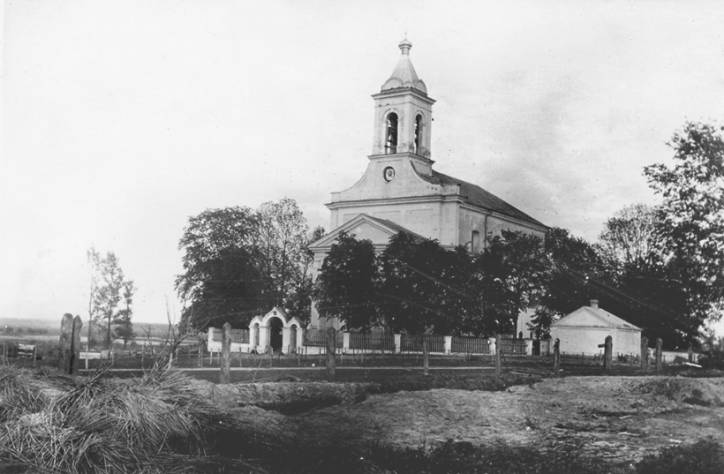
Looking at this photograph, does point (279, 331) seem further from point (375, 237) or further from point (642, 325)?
point (642, 325)

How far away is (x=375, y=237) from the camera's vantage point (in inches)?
1912

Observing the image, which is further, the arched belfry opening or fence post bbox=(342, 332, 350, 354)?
the arched belfry opening

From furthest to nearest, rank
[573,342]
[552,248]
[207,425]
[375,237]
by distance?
[552,248], [375,237], [573,342], [207,425]

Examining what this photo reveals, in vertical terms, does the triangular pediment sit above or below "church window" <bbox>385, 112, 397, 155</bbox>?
below

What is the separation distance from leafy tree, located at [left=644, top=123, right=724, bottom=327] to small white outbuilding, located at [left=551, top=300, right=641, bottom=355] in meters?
10.8

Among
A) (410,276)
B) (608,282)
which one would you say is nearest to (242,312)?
(410,276)

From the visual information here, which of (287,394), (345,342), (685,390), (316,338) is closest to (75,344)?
(287,394)

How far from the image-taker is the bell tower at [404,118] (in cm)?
5122

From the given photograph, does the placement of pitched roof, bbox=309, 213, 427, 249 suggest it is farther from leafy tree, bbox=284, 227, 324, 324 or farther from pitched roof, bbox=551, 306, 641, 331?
pitched roof, bbox=551, 306, 641, 331

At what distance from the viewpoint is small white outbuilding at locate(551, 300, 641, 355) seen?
42.8m

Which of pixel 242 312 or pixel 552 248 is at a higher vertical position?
pixel 552 248

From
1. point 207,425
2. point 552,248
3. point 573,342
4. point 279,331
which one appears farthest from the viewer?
point 552,248

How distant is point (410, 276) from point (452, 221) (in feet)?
43.8

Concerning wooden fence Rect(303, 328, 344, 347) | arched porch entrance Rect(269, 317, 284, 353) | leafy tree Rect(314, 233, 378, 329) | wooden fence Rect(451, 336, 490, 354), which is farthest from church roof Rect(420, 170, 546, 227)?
arched porch entrance Rect(269, 317, 284, 353)
